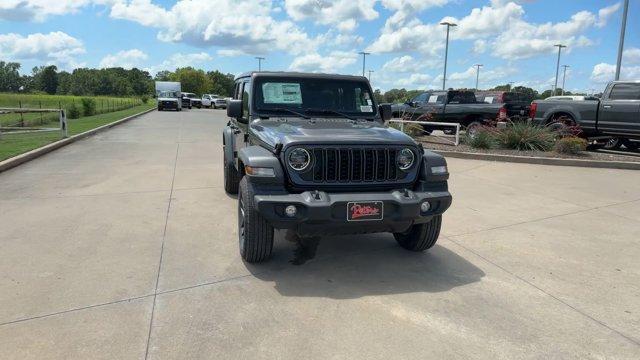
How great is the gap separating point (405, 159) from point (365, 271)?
1.06m

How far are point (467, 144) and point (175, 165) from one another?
7.74 metres

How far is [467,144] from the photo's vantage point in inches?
509

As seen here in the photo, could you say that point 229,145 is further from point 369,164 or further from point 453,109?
point 453,109

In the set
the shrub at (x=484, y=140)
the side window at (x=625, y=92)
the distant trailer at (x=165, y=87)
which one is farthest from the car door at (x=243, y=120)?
the distant trailer at (x=165, y=87)

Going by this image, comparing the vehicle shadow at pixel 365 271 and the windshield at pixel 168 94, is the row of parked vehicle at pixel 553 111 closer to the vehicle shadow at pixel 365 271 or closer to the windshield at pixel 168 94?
the vehicle shadow at pixel 365 271

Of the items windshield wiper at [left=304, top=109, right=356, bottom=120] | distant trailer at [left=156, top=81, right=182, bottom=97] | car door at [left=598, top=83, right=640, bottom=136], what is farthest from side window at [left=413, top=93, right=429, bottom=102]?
distant trailer at [left=156, top=81, right=182, bottom=97]

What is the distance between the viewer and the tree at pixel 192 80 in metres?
95.9

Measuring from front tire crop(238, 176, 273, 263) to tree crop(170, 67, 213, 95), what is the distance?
314ft

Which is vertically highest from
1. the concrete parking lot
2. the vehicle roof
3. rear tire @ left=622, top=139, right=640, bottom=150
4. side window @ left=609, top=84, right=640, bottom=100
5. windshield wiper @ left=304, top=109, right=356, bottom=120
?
side window @ left=609, top=84, right=640, bottom=100

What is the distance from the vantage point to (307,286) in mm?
3871

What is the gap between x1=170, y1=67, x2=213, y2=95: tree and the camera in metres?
95.9

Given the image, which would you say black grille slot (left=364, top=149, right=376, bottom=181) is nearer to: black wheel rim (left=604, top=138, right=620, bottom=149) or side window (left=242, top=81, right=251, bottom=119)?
side window (left=242, top=81, right=251, bottom=119)

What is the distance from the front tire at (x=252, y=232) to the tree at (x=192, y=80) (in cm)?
9571

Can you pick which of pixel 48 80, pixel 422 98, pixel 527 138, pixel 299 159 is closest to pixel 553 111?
pixel 527 138
